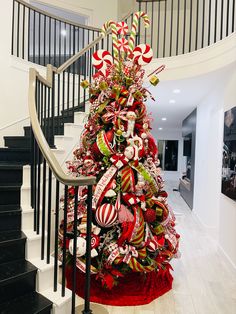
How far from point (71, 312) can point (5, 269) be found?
1.83ft

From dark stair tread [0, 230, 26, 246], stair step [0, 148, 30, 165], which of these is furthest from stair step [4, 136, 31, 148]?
dark stair tread [0, 230, 26, 246]

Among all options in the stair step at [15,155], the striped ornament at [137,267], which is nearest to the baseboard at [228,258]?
the striped ornament at [137,267]

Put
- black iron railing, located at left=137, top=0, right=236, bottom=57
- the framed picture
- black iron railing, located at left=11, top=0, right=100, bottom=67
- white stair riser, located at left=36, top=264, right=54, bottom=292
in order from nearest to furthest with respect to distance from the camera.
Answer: white stair riser, located at left=36, top=264, right=54, bottom=292, the framed picture, black iron railing, located at left=137, top=0, right=236, bottom=57, black iron railing, located at left=11, top=0, right=100, bottom=67

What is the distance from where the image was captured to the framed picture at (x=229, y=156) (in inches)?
115

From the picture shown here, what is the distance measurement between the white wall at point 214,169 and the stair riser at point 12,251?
2.42 m

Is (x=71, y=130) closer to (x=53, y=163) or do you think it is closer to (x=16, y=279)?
(x=53, y=163)

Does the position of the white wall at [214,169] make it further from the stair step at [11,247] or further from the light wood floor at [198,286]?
the stair step at [11,247]

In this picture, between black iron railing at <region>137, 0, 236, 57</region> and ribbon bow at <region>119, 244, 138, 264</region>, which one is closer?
ribbon bow at <region>119, 244, 138, 264</region>

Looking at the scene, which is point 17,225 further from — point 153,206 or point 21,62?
point 21,62

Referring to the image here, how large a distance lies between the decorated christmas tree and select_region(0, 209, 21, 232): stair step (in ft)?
1.68

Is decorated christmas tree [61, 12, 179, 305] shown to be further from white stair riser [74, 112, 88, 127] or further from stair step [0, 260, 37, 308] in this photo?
white stair riser [74, 112, 88, 127]

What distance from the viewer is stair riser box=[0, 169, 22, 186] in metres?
2.29

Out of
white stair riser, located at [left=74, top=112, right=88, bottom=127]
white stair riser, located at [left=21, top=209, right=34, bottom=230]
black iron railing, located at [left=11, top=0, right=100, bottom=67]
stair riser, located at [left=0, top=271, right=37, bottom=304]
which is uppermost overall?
black iron railing, located at [left=11, top=0, right=100, bottom=67]

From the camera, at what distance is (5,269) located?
1713mm
